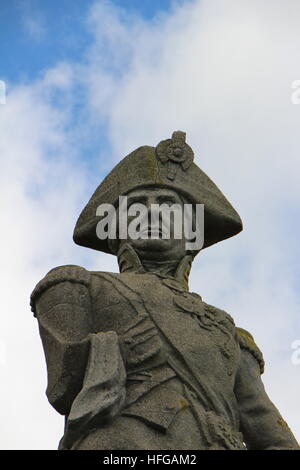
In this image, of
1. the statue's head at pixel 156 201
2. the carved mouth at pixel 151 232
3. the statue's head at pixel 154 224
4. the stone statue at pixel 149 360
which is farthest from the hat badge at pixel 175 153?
the carved mouth at pixel 151 232

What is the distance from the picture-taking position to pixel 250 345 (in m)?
12.6

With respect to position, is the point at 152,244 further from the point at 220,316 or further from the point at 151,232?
the point at 220,316

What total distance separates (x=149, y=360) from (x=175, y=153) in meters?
2.75

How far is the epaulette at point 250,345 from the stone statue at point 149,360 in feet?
0.04

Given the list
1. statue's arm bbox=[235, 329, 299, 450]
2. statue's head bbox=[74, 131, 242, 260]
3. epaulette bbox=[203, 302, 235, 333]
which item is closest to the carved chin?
statue's head bbox=[74, 131, 242, 260]

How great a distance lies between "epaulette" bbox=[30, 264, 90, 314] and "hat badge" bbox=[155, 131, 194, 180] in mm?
1788

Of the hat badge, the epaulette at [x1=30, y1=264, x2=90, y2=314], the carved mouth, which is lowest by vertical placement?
the epaulette at [x1=30, y1=264, x2=90, y2=314]

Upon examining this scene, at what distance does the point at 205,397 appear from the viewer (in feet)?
38.1

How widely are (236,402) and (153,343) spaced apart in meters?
0.98

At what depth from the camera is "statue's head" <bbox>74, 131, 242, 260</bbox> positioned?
42.9 feet

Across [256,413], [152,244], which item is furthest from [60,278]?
[256,413]

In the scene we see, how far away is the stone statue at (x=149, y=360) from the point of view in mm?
11070

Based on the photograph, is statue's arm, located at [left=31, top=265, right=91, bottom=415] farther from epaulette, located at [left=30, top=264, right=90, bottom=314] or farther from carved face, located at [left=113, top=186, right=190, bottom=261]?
carved face, located at [left=113, top=186, right=190, bottom=261]

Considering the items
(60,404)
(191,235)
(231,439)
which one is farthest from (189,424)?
(191,235)
